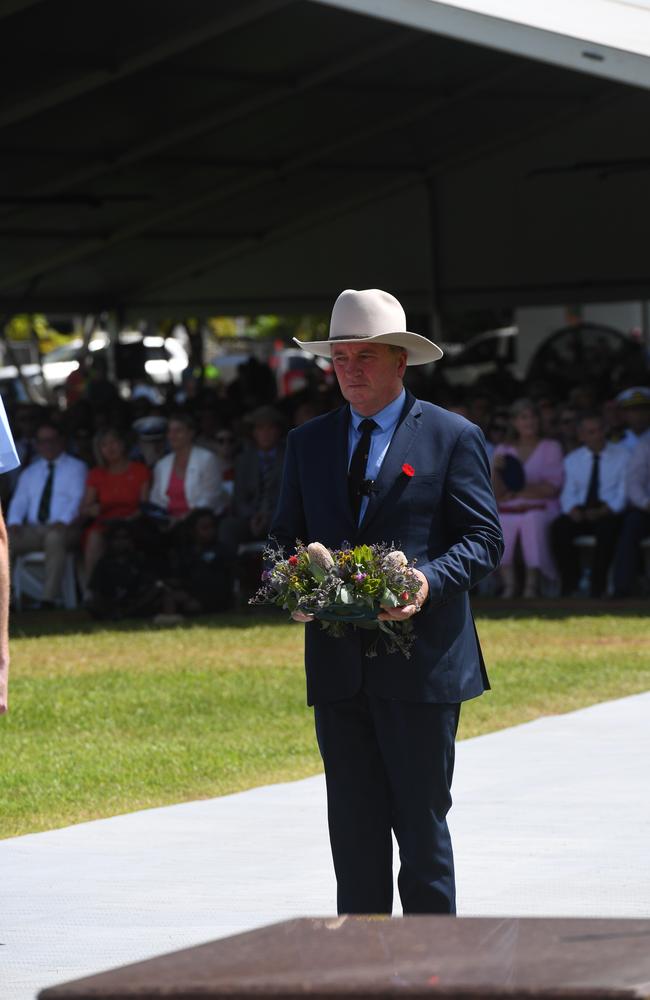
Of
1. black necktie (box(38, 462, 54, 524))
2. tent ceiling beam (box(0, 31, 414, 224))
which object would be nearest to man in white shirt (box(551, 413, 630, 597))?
black necktie (box(38, 462, 54, 524))

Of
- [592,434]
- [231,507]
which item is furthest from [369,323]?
[231,507]

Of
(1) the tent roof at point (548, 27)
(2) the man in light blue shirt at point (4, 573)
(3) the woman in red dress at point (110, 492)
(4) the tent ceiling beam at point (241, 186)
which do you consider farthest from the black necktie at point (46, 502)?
(2) the man in light blue shirt at point (4, 573)

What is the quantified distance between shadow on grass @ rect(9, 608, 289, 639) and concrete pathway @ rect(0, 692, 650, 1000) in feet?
18.7

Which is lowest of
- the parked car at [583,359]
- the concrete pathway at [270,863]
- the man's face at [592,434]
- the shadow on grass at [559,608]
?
the shadow on grass at [559,608]

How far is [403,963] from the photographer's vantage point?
9.78 ft

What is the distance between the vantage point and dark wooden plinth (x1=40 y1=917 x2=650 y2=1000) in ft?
9.27

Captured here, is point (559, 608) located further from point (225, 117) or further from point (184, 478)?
point (225, 117)

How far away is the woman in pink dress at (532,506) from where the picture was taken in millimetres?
15016

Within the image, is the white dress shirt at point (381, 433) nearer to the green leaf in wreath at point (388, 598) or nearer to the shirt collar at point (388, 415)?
the shirt collar at point (388, 415)

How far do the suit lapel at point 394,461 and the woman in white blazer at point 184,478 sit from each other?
1070cm

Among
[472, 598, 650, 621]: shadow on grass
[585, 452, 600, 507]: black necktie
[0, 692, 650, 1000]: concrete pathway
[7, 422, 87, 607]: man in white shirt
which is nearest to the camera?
[0, 692, 650, 1000]: concrete pathway

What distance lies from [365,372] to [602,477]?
10352 mm

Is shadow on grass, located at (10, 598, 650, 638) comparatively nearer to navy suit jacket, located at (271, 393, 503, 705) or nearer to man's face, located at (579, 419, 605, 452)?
man's face, located at (579, 419, 605, 452)

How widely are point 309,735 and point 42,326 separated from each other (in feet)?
187
